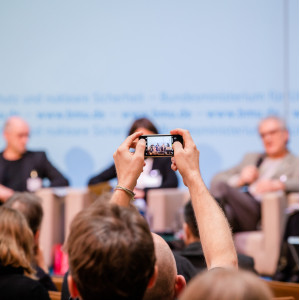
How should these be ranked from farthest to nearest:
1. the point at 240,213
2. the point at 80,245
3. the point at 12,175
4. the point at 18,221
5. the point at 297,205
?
the point at 12,175 → the point at 240,213 → the point at 297,205 → the point at 18,221 → the point at 80,245

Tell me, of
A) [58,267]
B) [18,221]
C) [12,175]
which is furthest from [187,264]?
[12,175]

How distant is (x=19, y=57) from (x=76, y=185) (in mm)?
1560

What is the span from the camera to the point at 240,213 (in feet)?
15.5

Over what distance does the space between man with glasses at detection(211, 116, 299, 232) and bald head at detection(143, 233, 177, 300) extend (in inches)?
133

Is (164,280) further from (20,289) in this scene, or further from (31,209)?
(31,209)

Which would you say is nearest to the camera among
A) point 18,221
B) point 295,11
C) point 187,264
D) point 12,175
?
point 187,264

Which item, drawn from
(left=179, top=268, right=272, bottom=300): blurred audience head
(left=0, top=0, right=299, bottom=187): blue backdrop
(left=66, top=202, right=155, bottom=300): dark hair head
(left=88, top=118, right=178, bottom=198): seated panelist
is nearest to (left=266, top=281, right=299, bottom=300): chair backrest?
(left=66, top=202, right=155, bottom=300): dark hair head

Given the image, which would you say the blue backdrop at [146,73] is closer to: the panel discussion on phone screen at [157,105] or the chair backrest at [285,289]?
the panel discussion on phone screen at [157,105]

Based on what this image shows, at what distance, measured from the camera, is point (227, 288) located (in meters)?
0.79

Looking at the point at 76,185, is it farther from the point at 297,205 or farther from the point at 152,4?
the point at 297,205

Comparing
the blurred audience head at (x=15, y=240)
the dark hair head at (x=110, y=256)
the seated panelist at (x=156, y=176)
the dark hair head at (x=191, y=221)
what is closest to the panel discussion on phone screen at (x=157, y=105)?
the seated panelist at (x=156, y=176)

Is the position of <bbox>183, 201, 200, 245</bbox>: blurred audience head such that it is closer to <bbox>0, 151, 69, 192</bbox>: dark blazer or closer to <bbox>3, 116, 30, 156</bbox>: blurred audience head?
<bbox>0, 151, 69, 192</bbox>: dark blazer

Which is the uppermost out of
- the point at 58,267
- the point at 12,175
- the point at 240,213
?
the point at 12,175

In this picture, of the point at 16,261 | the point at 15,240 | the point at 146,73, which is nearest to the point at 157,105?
the point at 146,73
